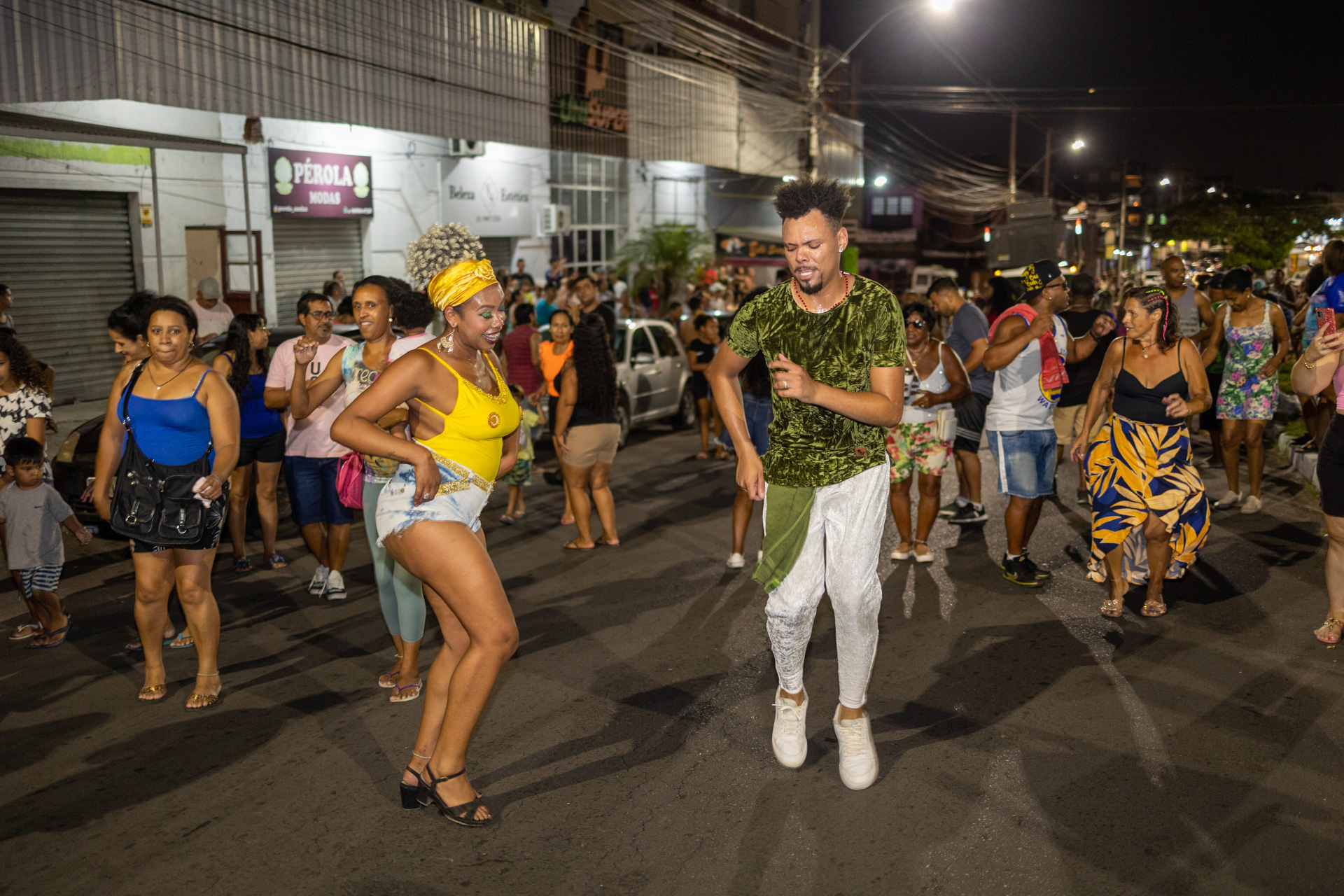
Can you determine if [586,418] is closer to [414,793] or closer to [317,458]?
[317,458]

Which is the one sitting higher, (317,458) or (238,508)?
(317,458)

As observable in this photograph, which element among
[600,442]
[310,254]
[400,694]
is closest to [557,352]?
[600,442]

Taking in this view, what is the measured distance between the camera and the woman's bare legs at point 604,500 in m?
8.39

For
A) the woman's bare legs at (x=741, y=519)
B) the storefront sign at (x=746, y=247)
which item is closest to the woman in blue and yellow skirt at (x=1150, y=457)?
the woman's bare legs at (x=741, y=519)

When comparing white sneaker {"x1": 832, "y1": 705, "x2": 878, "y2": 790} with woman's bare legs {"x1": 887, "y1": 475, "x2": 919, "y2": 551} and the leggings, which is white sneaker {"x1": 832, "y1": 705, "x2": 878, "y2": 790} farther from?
woman's bare legs {"x1": 887, "y1": 475, "x2": 919, "y2": 551}

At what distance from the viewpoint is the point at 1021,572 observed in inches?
284

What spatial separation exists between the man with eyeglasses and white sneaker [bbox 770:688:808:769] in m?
3.43

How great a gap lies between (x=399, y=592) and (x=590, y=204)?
2441 cm

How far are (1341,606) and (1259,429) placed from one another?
12.6ft

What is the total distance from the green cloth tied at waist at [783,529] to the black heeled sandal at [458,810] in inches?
53.0

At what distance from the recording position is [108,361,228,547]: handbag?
5.03 metres

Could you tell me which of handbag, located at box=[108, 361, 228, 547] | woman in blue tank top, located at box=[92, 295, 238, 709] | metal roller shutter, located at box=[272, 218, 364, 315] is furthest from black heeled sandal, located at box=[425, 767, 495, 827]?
metal roller shutter, located at box=[272, 218, 364, 315]

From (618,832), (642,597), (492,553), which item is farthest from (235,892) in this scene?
(492,553)

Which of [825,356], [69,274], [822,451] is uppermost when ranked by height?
[69,274]
